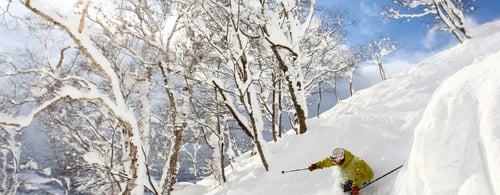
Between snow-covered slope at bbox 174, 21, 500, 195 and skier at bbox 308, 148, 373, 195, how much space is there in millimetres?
341

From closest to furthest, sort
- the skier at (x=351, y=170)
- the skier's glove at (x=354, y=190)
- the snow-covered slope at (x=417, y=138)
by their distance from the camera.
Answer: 1. the snow-covered slope at (x=417, y=138)
2. the skier's glove at (x=354, y=190)
3. the skier at (x=351, y=170)

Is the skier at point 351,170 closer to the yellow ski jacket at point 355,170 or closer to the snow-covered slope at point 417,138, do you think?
the yellow ski jacket at point 355,170

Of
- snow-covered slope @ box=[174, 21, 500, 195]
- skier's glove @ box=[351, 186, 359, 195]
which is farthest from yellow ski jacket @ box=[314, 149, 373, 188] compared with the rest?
snow-covered slope @ box=[174, 21, 500, 195]

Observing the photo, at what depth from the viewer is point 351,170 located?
6.45 m

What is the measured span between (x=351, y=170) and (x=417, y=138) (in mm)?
2369

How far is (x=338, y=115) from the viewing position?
11.4 metres

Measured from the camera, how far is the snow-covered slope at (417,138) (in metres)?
3.20

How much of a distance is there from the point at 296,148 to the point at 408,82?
4645 mm

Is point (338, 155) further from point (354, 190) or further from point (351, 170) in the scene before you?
point (354, 190)

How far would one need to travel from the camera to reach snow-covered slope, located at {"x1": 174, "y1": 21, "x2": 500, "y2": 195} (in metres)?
3.20

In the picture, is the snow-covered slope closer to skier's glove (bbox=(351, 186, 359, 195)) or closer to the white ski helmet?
skier's glove (bbox=(351, 186, 359, 195))

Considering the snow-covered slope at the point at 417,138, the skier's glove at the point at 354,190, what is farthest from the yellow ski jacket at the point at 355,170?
the snow-covered slope at the point at 417,138

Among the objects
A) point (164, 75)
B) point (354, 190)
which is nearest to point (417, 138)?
point (354, 190)

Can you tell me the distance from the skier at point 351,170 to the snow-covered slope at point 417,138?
34 cm
